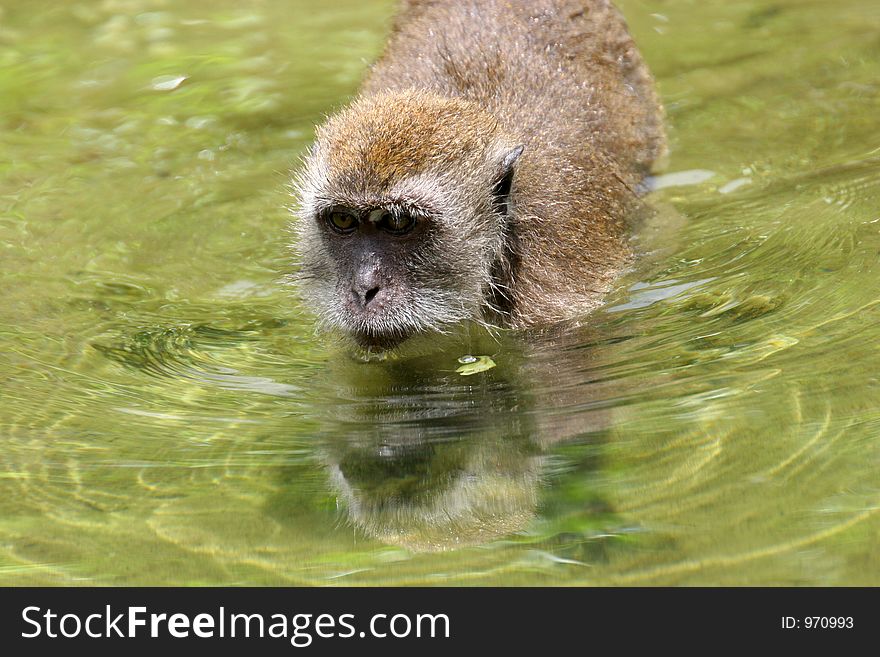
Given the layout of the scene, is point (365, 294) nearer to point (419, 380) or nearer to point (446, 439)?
point (419, 380)

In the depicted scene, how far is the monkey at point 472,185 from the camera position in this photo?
6762 millimetres

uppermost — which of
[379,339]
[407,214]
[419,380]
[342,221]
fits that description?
[407,214]

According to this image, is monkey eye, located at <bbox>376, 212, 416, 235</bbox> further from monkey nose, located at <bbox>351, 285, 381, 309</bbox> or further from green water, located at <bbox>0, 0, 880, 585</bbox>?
green water, located at <bbox>0, 0, 880, 585</bbox>

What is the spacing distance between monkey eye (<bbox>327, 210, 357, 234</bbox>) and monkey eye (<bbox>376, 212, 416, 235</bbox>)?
0.19 meters

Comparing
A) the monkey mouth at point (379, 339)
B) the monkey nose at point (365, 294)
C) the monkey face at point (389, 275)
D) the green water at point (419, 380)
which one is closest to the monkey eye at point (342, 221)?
the monkey face at point (389, 275)

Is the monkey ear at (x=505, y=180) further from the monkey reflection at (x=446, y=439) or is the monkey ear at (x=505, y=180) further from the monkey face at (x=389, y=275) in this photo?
the monkey reflection at (x=446, y=439)

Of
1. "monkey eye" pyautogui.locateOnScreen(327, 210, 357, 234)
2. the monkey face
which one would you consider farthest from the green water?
"monkey eye" pyautogui.locateOnScreen(327, 210, 357, 234)

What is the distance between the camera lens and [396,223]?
22.3 ft

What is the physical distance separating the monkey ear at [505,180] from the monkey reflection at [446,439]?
87 centimetres

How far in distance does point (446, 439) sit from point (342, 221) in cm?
177

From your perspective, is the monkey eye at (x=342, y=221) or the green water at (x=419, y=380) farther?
the monkey eye at (x=342, y=221)

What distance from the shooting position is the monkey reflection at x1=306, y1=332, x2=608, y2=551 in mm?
5082

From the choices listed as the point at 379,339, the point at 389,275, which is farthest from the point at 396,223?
the point at 379,339

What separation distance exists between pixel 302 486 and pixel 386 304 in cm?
154
